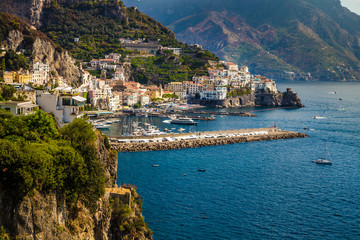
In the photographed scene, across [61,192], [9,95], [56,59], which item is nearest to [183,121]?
[56,59]

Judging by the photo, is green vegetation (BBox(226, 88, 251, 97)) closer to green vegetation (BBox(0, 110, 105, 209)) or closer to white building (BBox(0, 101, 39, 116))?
white building (BBox(0, 101, 39, 116))

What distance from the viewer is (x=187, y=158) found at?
39.0 metres

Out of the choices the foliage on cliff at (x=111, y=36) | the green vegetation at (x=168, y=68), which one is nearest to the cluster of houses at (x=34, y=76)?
the foliage on cliff at (x=111, y=36)

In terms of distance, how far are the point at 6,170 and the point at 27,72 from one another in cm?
4824

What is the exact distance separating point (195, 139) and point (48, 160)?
A: 34.0 meters

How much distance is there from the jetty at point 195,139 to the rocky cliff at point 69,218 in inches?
906

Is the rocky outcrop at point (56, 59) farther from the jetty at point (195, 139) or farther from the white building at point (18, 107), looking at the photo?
the white building at point (18, 107)

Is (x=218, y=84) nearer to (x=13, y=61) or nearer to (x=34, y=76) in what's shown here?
(x=34, y=76)

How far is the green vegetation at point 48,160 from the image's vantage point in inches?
463

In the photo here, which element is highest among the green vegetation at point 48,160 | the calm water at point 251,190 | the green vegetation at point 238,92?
the green vegetation at point 238,92

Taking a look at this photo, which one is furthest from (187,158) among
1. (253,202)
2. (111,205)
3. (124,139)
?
(111,205)

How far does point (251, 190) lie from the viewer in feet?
98.8

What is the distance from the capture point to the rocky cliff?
→ 452 inches

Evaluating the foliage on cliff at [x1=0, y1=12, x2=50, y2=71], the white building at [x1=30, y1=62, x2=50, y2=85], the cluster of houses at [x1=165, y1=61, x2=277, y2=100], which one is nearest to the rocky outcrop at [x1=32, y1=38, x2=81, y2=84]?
the foliage on cliff at [x1=0, y1=12, x2=50, y2=71]
